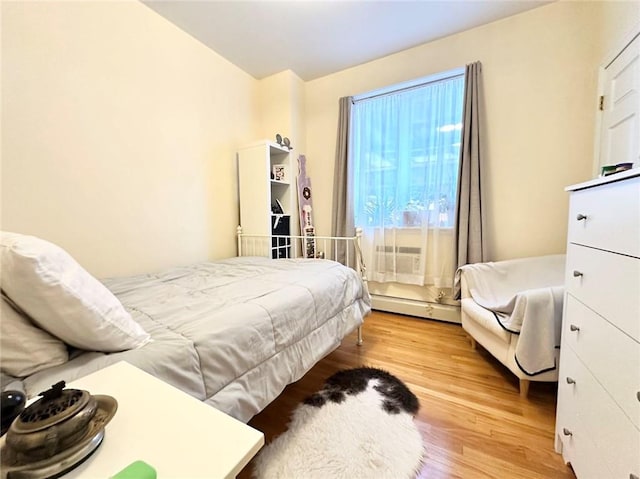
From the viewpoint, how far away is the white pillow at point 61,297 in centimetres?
59

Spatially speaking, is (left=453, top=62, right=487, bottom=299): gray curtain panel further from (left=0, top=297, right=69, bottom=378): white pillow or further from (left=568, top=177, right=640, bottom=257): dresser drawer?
(left=0, top=297, right=69, bottom=378): white pillow

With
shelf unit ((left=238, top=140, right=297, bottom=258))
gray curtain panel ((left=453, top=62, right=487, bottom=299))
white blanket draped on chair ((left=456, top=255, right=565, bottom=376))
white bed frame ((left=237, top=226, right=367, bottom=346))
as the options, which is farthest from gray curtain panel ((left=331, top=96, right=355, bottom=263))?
white blanket draped on chair ((left=456, top=255, right=565, bottom=376))

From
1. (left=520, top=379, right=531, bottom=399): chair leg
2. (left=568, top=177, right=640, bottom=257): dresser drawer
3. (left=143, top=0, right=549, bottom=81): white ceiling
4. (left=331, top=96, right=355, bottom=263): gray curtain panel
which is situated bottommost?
(left=520, top=379, right=531, bottom=399): chair leg

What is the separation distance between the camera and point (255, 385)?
3.17 feet

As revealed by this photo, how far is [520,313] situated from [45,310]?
1912 mm

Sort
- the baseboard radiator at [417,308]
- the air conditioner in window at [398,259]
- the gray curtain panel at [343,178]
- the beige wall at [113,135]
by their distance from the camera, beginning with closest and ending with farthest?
the beige wall at [113,135]
the baseboard radiator at [417,308]
the air conditioner in window at [398,259]
the gray curtain panel at [343,178]

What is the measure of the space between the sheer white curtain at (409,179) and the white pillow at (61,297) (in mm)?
2304

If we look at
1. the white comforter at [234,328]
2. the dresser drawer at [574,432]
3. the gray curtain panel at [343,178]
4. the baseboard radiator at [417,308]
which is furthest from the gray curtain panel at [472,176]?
the dresser drawer at [574,432]

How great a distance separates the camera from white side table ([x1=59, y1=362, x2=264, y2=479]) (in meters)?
0.34

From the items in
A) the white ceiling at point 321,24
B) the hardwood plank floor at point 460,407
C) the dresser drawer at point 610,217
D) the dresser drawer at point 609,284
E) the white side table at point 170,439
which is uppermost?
the white ceiling at point 321,24

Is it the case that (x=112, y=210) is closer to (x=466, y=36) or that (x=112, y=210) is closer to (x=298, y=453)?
(x=298, y=453)

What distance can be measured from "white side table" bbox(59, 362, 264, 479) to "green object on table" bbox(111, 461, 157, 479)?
0.02m

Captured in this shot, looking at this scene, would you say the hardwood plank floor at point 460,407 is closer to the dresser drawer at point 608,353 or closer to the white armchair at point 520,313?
the white armchair at point 520,313

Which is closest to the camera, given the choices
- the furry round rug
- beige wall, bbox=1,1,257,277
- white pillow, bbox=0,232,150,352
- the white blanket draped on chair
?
white pillow, bbox=0,232,150,352
